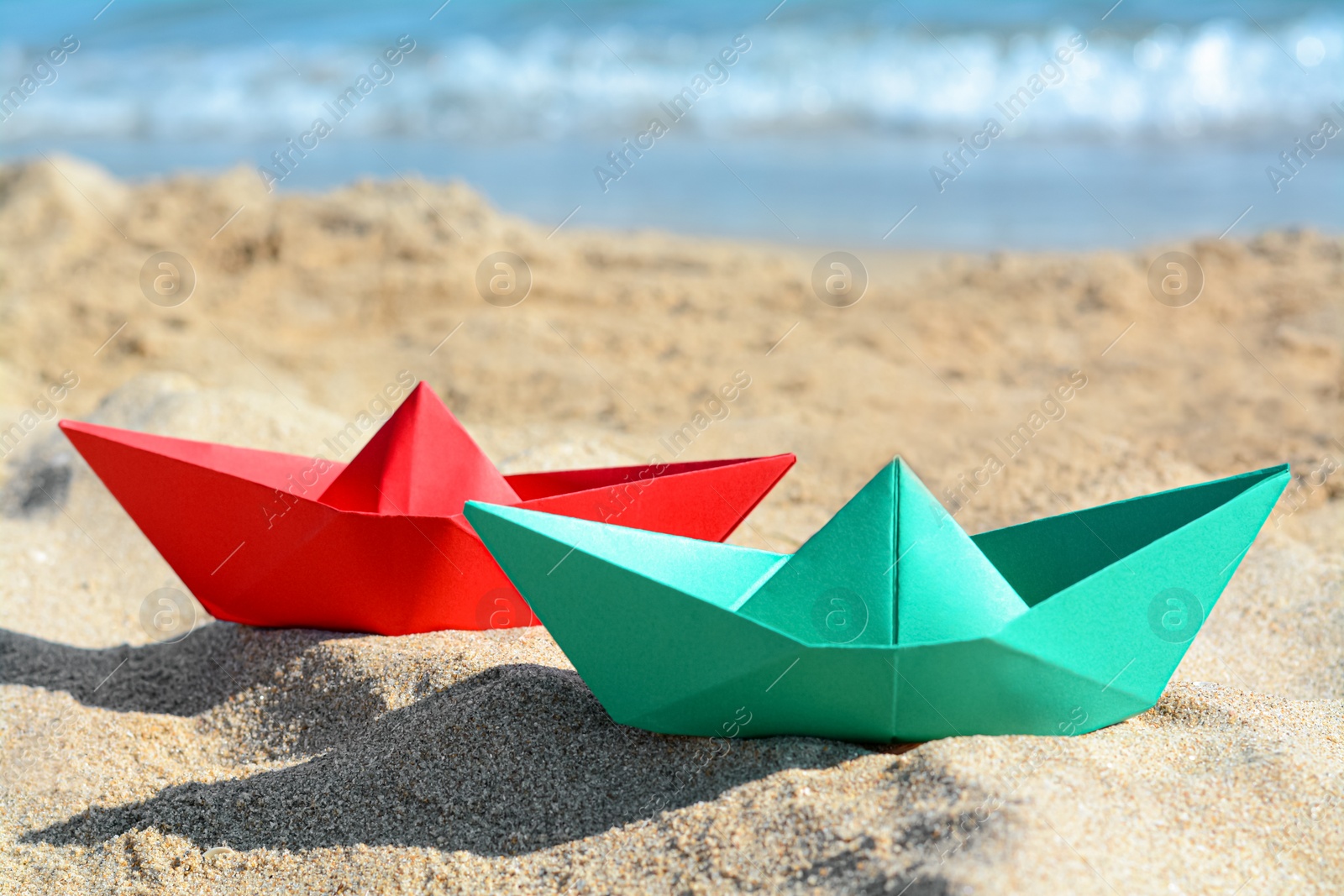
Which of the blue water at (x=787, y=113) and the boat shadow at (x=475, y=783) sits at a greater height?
the boat shadow at (x=475, y=783)

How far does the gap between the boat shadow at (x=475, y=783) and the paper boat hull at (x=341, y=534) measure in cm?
33

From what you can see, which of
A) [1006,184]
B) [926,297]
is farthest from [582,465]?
[1006,184]

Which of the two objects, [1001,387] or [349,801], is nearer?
[349,801]

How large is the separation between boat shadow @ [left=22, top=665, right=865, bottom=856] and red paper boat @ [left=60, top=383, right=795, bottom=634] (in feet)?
1.12

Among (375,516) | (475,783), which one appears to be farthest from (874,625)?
(375,516)

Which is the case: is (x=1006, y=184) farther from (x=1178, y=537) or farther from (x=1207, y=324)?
(x=1178, y=537)

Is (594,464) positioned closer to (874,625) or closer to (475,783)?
(475,783)

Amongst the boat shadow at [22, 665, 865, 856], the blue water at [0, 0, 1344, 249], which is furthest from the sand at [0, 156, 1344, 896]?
the blue water at [0, 0, 1344, 249]

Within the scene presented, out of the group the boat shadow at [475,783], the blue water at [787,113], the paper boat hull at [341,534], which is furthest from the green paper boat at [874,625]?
the blue water at [787,113]

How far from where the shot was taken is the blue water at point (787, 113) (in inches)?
386

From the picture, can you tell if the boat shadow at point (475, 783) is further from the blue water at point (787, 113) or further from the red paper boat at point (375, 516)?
the blue water at point (787, 113)

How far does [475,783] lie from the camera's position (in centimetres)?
223

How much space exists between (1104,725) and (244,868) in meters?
1.73

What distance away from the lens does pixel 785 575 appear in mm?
2168
